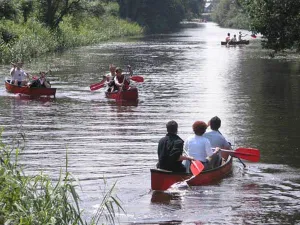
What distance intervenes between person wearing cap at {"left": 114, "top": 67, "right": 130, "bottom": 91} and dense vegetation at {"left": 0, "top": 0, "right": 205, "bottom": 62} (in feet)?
55.9

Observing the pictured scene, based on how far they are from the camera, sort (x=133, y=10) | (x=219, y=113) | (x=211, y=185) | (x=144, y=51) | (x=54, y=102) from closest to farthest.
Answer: (x=211, y=185), (x=219, y=113), (x=54, y=102), (x=144, y=51), (x=133, y=10)

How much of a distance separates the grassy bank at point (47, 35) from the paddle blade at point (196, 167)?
3124 centimetres

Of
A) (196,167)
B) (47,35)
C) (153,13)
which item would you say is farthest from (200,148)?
(153,13)

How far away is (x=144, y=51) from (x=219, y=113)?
3518 centimetres

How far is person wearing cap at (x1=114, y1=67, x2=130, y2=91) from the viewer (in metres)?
26.9

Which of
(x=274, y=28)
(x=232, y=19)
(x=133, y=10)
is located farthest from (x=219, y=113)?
(x=232, y=19)

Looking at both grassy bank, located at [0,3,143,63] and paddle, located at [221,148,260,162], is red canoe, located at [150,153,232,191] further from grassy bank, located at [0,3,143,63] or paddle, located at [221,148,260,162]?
grassy bank, located at [0,3,143,63]

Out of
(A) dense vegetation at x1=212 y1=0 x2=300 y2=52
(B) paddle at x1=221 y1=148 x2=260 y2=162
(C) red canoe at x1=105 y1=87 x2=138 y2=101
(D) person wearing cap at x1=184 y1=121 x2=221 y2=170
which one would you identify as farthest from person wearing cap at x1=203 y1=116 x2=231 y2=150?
(A) dense vegetation at x1=212 y1=0 x2=300 y2=52

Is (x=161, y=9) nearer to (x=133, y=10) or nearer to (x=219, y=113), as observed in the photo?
(x=133, y=10)

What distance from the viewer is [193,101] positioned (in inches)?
1040

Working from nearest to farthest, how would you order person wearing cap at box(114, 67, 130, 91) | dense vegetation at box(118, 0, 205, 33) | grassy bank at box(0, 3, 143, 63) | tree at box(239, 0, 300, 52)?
person wearing cap at box(114, 67, 130, 91) → tree at box(239, 0, 300, 52) → grassy bank at box(0, 3, 143, 63) → dense vegetation at box(118, 0, 205, 33)

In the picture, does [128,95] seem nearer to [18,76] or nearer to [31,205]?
[18,76]

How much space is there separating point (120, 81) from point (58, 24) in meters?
39.3

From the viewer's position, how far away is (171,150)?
1273 cm
